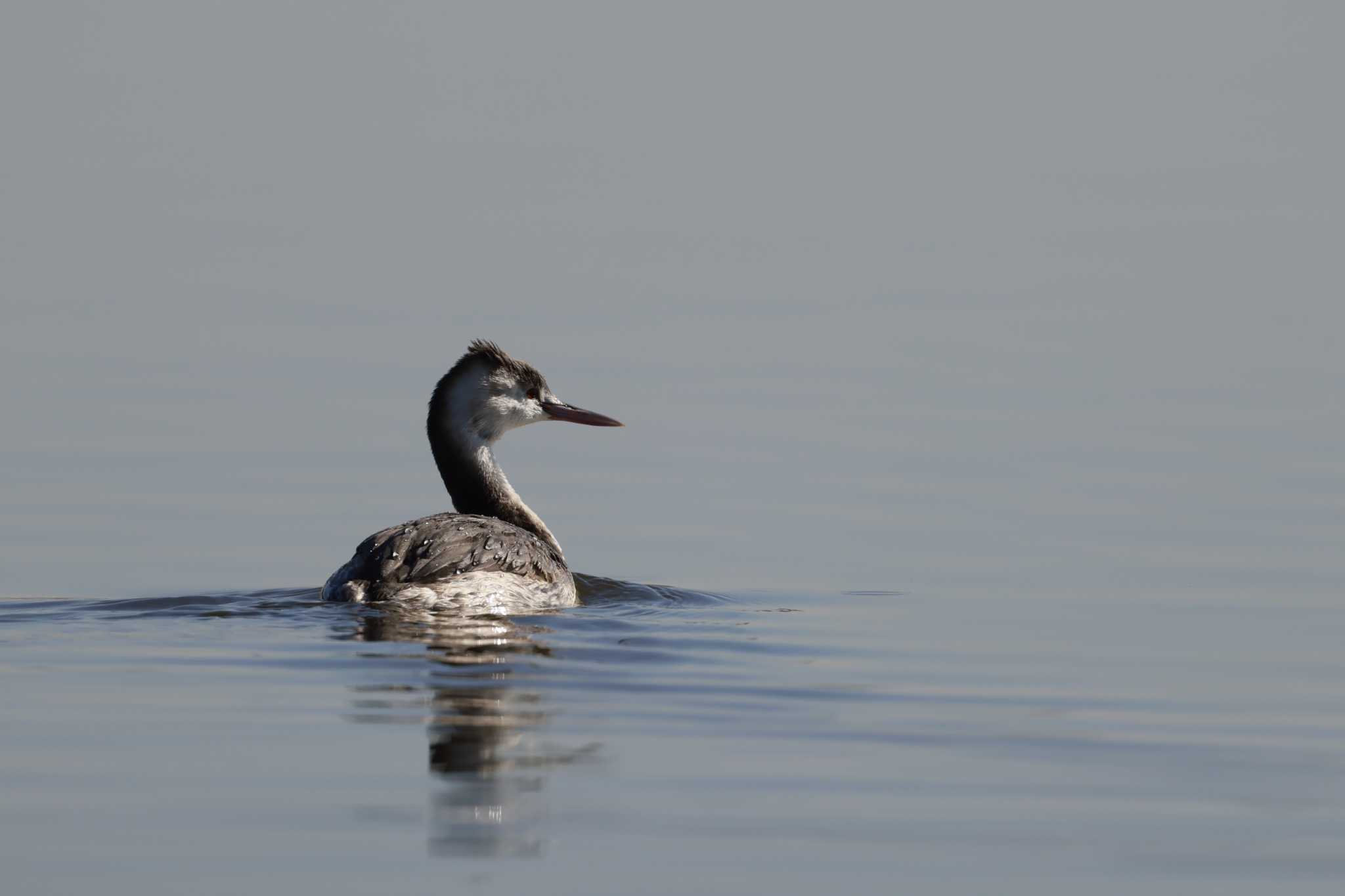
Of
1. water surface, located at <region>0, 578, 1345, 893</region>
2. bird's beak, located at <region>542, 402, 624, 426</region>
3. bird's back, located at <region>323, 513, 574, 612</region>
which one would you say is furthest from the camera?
bird's beak, located at <region>542, 402, 624, 426</region>

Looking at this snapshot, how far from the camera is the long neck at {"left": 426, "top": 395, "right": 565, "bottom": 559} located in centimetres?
1579

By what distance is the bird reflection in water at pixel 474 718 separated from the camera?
830cm

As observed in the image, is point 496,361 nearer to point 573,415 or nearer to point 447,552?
point 573,415

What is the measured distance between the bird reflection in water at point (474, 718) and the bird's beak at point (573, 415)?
334 cm

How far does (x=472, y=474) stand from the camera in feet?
52.0

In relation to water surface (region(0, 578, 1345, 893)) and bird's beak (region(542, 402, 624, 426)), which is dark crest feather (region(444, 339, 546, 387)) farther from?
water surface (region(0, 578, 1345, 893))

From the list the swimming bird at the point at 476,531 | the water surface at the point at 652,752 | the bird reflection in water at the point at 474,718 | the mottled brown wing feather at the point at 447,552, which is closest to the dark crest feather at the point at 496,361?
the swimming bird at the point at 476,531

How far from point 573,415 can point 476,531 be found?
2.69 m

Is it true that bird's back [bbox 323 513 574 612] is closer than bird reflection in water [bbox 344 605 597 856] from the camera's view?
No

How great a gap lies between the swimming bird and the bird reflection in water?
28 cm

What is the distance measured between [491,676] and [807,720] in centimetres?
160

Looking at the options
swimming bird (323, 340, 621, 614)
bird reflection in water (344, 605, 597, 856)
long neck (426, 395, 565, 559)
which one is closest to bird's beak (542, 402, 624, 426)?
swimming bird (323, 340, 621, 614)

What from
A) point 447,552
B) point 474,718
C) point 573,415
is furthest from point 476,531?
point 474,718

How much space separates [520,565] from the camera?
13.8 meters
